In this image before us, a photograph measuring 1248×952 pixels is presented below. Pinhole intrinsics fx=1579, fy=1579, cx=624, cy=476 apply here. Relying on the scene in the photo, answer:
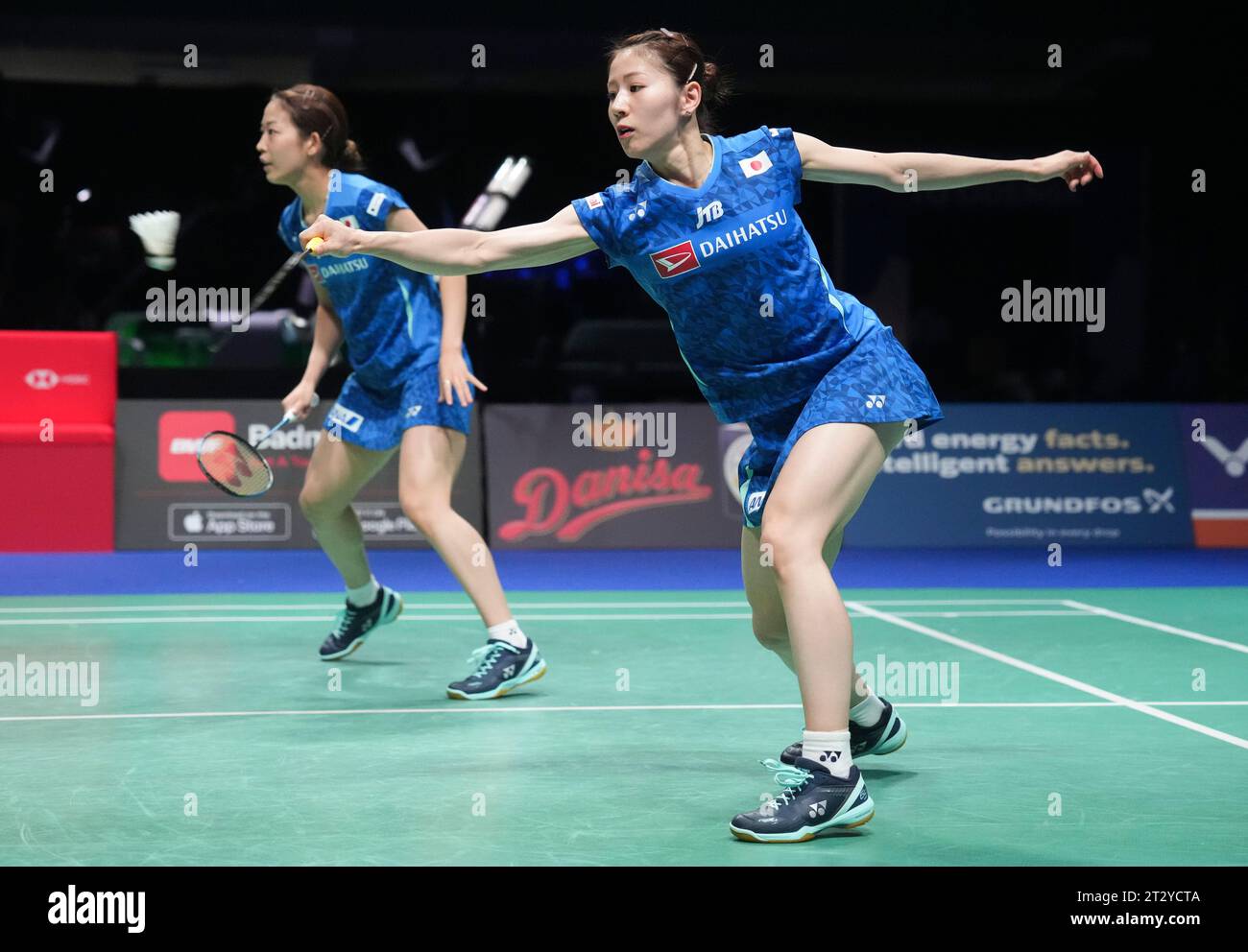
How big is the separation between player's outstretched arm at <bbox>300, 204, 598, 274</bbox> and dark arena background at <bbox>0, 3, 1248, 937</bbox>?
150mm

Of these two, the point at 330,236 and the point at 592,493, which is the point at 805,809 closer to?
the point at 330,236

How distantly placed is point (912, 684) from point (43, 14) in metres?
10.1

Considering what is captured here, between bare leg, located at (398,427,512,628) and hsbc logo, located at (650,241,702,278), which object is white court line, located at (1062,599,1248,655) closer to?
bare leg, located at (398,427,512,628)

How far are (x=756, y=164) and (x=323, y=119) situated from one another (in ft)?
7.35

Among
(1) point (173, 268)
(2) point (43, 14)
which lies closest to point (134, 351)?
(1) point (173, 268)

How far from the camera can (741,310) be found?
11.3 ft

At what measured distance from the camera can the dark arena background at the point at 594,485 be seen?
3570mm

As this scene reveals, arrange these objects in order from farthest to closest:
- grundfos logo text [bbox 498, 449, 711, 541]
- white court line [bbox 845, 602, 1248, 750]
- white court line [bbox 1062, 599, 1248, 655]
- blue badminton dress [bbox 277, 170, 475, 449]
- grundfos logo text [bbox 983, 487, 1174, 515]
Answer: grundfos logo text [bbox 983, 487, 1174, 515]
grundfos logo text [bbox 498, 449, 711, 541]
white court line [bbox 1062, 599, 1248, 655]
blue badminton dress [bbox 277, 170, 475, 449]
white court line [bbox 845, 602, 1248, 750]

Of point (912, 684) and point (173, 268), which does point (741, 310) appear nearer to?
point (912, 684)

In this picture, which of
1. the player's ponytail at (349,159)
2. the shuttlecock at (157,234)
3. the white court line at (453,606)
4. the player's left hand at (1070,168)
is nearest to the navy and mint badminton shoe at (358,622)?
the white court line at (453,606)

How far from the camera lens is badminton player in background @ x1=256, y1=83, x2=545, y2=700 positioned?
509 cm

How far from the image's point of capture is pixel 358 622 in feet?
18.6

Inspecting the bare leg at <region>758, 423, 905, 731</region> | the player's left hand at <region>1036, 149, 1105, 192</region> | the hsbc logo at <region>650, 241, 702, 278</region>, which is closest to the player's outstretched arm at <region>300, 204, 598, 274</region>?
the hsbc logo at <region>650, 241, 702, 278</region>

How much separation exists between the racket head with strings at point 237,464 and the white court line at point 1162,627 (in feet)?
12.1
